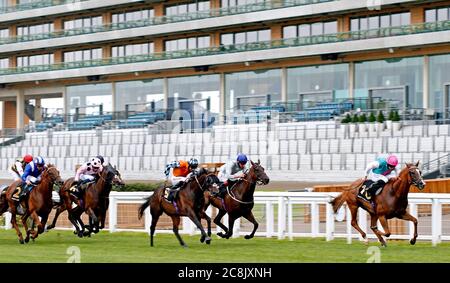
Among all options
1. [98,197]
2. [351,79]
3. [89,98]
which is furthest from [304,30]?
[98,197]

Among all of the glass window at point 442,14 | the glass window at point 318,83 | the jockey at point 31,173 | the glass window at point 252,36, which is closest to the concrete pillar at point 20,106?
the glass window at point 252,36

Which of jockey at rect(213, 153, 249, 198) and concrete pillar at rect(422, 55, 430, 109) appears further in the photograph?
concrete pillar at rect(422, 55, 430, 109)

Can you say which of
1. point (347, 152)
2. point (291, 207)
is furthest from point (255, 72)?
point (291, 207)

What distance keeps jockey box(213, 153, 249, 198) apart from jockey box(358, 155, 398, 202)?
2353 mm

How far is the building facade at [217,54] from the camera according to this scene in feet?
153

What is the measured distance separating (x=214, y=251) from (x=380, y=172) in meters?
3.44

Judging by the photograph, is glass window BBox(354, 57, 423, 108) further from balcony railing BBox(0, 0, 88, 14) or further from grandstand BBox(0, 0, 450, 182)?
balcony railing BBox(0, 0, 88, 14)

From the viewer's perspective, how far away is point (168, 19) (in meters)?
56.8

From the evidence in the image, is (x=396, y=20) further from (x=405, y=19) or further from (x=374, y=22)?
(x=374, y=22)

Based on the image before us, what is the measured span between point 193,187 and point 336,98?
3095cm

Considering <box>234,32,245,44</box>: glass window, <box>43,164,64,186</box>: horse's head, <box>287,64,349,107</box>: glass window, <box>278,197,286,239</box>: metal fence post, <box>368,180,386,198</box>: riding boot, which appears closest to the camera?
<box>368,180,386,198</box>: riding boot

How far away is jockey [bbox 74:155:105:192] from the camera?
67.6 feet

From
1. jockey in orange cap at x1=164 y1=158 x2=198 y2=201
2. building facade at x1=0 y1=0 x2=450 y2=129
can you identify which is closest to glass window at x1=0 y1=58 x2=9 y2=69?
building facade at x1=0 y1=0 x2=450 y2=129
